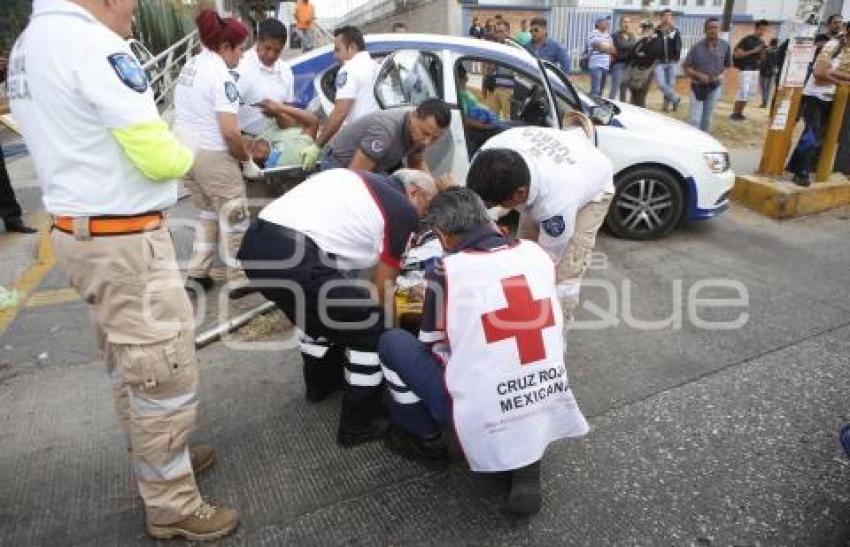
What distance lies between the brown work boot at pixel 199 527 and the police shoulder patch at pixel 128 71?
1.47 m

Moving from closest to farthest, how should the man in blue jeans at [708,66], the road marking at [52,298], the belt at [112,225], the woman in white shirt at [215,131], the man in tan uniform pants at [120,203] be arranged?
the man in tan uniform pants at [120,203]
the belt at [112,225]
the woman in white shirt at [215,131]
the road marking at [52,298]
the man in blue jeans at [708,66]

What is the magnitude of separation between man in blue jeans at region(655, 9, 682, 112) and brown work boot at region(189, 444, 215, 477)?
31.9 feet

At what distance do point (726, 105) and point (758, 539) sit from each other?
13.3 m

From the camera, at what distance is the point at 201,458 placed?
248 centimetres

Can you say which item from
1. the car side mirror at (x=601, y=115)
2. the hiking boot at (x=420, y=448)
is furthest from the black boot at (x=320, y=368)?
the car side mirror at (x=601, y=115)

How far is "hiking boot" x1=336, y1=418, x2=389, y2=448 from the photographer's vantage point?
2.64 metres

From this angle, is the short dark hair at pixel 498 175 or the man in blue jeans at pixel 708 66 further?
the man in blue jeans at pixel 708 66

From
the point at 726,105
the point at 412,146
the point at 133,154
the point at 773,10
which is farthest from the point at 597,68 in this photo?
the point at 773,10

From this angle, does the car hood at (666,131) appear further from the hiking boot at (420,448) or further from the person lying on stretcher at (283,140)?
the hiking boot at (420,448)

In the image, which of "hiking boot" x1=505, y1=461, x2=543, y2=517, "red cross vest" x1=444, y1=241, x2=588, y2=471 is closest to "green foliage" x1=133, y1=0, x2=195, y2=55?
"red cross vest" x1=444, y1=241, x2=588, y2=471

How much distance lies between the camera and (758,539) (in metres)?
2.14

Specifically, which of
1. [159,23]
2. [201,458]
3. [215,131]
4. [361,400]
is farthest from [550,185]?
[159,23]

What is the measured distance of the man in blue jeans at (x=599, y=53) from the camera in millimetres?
10820

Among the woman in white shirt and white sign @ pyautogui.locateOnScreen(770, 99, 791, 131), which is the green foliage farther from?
white sign @ pyautogui.locateOnScreen(770, 99, 791, 131)
